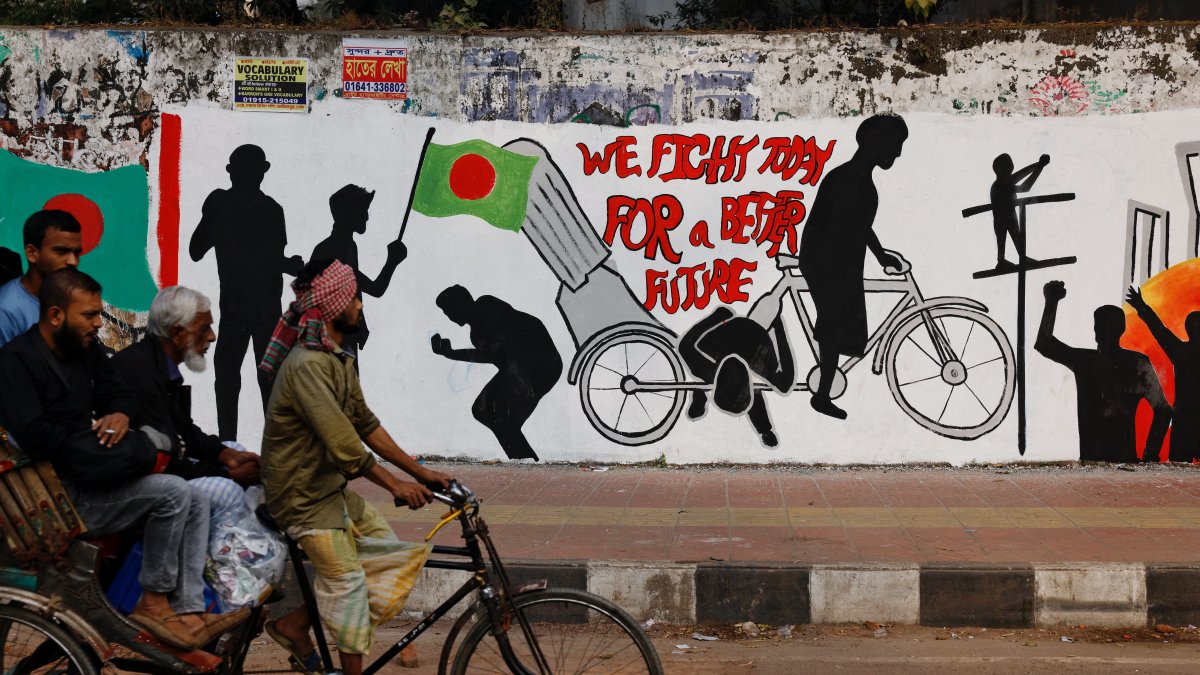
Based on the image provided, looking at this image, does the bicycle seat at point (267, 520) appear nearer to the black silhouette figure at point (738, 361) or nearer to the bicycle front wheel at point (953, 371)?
the black silhouette figure at point (738, 361)

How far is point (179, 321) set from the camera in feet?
12.1

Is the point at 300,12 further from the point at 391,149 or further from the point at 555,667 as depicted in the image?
the point at 555,667

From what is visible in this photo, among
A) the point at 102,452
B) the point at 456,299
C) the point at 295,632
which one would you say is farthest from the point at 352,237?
the point at 102,452

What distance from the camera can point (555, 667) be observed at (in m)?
3.58

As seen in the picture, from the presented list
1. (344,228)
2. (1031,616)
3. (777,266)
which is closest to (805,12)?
(777,266)

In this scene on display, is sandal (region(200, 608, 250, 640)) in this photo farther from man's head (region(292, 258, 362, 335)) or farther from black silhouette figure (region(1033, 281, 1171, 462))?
black silhouette figure (region(1033, 281, 1171, 462))

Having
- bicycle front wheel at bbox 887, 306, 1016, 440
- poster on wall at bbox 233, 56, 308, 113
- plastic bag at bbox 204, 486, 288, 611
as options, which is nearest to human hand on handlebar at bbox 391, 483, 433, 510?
plastic bag at bbox 204, 486, 288, 611

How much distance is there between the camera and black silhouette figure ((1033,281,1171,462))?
311 inches

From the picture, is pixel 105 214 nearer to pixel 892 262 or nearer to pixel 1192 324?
pixel 892 262

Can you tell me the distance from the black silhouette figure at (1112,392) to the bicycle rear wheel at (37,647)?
6775 mm

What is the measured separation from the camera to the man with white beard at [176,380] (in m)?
3.66

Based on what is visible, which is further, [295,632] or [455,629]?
[295,632]

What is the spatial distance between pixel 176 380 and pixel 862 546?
357 centimetres

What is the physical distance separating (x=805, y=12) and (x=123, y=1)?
5540 millimetres
